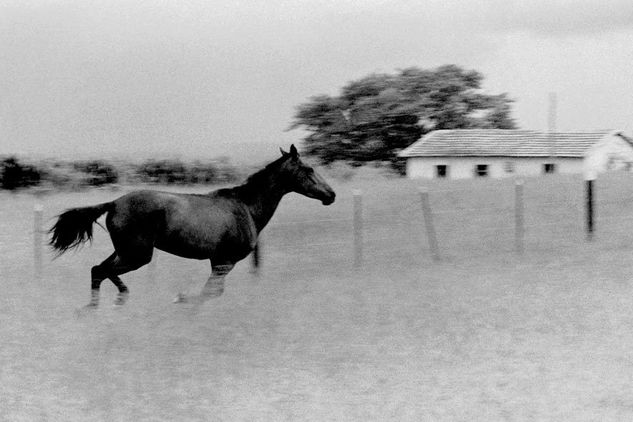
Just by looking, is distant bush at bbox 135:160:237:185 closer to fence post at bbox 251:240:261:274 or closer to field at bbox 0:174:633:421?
field at bbox 0:174:633:421

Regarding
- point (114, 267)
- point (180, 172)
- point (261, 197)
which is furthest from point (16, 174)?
point (114, 267)

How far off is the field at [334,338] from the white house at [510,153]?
17.9 meters

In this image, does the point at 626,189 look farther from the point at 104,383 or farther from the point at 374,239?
the point at 104,383

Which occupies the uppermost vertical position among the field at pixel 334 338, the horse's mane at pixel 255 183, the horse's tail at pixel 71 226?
the horse's mane at pixel 255 183

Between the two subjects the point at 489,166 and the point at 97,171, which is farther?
the point at 489,166

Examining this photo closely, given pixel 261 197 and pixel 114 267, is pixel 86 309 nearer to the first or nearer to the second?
pixel 114 267

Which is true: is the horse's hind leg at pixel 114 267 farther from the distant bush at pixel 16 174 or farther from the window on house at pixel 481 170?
the window on house at pixel 481 170

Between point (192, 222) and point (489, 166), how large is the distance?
26.4 m

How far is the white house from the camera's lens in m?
32.8

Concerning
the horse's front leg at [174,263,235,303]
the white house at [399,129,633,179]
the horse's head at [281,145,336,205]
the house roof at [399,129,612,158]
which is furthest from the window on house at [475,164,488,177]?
the horse's front leg at [174,263,235,303]

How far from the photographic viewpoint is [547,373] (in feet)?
24.4

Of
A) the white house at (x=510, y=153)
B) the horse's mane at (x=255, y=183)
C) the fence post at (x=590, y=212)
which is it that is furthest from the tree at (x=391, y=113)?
the horse's mane at (x=255, y=183)

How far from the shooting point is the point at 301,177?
8797 millimetres

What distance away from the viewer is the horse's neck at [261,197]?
8695mm
